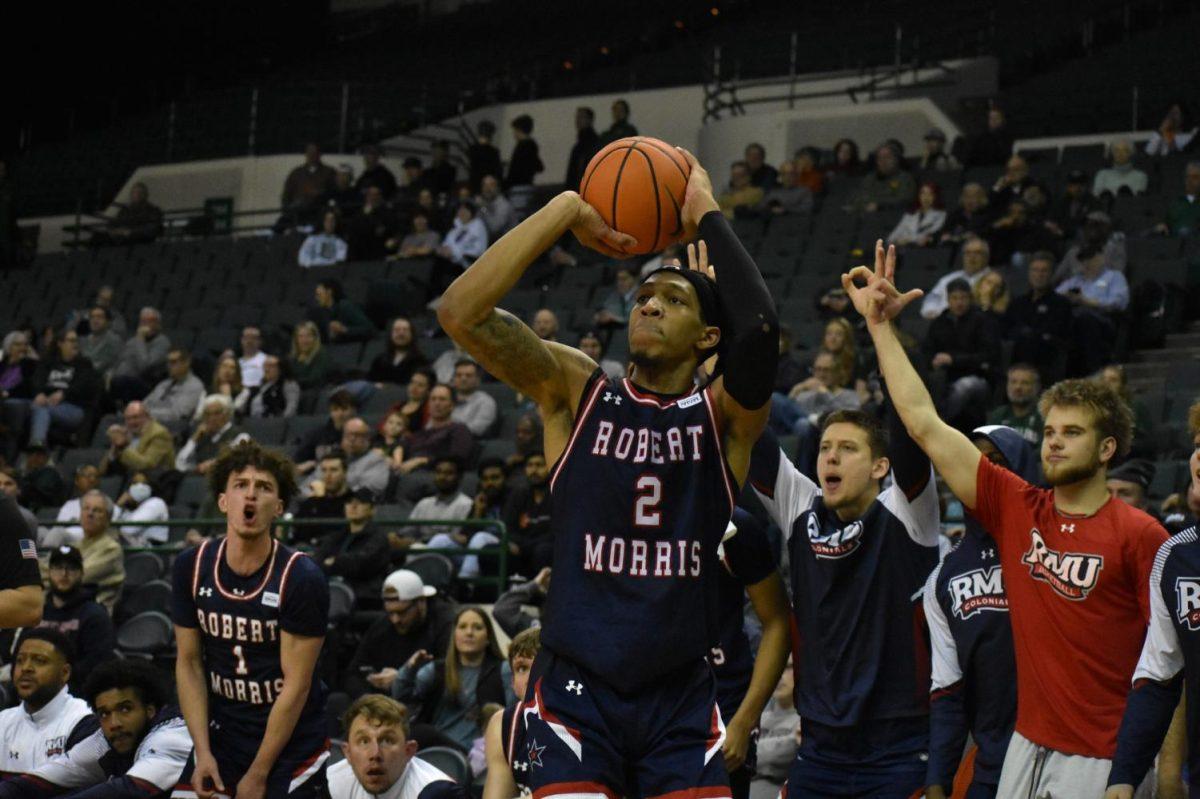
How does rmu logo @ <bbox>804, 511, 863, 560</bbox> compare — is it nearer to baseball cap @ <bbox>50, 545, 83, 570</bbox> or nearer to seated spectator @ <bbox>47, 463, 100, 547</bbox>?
baseball cap @ <bbox>50, 545, 83, 570</bbox>

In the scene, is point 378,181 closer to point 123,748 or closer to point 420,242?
point 420,242

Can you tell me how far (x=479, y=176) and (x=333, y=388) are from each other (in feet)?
16.8

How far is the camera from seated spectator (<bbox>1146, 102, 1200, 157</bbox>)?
14.6m

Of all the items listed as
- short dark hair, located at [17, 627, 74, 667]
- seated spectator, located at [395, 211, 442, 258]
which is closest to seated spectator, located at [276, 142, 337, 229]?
seated spectator, located at [395, 211, 442, 258]

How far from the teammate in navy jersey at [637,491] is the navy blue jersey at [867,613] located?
1101mm

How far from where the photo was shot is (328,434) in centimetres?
1246

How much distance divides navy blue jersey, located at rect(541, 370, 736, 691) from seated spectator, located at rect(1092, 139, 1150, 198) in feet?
33.7

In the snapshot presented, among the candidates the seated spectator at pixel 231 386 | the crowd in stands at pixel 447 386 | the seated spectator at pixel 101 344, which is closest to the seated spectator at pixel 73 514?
the crowd in stands at pixel 447 386

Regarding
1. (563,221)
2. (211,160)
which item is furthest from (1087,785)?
(211,160)

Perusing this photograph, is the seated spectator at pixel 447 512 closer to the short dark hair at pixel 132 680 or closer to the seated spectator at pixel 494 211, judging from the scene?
the short dark hair at pixel 132 680

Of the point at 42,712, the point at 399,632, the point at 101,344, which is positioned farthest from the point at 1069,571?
the point at 101,344

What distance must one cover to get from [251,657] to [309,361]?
8476 mm

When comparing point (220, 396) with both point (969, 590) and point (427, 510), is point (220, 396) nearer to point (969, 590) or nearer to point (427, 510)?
point (427, 510)

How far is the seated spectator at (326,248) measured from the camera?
57.3ft
